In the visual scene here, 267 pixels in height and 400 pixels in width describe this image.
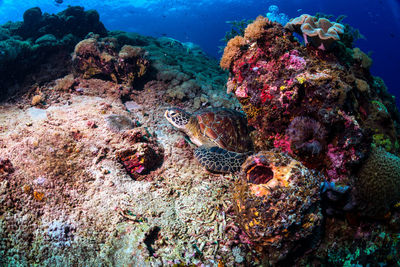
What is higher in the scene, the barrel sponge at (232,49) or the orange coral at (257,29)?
the orange coral at (257,29)

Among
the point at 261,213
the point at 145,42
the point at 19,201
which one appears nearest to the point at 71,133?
the point at 19,201

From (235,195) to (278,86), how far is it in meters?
1.93

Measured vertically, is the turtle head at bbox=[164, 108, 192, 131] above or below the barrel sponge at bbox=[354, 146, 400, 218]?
below

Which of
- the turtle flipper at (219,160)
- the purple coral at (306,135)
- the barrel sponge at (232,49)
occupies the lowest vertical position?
the turtle flipper at (219,160)

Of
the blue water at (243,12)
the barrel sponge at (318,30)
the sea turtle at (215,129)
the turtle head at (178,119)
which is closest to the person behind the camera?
the barrel sponge at (318,30)

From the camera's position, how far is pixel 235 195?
257cm

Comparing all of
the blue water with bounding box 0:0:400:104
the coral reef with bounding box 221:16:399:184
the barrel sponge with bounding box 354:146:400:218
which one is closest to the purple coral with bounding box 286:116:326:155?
the coral reef with bounding box 221:16:399:184

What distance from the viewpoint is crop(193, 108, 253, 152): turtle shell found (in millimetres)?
4590

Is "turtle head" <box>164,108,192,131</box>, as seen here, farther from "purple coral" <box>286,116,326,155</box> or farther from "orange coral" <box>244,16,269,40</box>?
"purple coral" <box>286,116,326,155</box>

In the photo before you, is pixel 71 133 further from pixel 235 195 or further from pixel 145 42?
pixel 145 42

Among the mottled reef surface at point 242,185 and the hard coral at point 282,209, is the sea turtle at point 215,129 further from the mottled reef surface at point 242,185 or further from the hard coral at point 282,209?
the hard coral at point 282,209

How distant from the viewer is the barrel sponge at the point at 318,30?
3.17 m

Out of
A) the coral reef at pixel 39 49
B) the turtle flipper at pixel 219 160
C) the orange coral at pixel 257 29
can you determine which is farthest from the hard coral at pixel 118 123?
the coral reef at pixel 39 49

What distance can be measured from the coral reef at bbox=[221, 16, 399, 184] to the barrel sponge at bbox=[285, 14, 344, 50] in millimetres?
152
